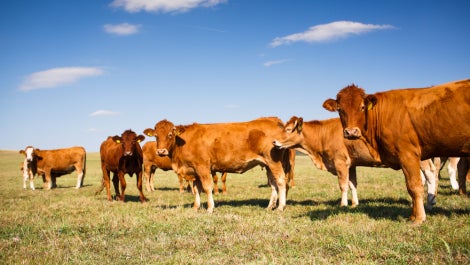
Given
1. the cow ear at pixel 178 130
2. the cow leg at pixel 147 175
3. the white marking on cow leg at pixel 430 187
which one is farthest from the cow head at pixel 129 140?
the white marking on cow leg at pixel 430 187

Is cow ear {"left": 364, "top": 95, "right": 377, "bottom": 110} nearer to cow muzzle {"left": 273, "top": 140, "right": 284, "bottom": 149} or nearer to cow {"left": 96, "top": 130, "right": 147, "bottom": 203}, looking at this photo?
cow muzzle {"left": 273, "top": 140, "right": 284, "bottom": 149}

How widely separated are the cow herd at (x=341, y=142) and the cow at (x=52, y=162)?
727cm

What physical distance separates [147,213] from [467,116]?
8.19 m

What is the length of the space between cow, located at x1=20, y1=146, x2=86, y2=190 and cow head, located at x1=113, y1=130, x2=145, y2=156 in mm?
10311

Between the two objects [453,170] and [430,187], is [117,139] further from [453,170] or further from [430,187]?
[453,170]

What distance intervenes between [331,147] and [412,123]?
4.02 meters

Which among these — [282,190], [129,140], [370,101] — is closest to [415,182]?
[370,101]

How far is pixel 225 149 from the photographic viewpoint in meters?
11.4

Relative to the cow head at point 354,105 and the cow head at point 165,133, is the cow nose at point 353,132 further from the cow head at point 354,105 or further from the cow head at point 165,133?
the cow head at point 165,133

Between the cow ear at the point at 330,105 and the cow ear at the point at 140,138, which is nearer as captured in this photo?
the cow ear at the point at 330,105

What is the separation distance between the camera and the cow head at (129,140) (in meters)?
A: 13.8

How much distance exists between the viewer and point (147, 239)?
7.02 metres

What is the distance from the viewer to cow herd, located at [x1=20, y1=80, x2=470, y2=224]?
290 inches

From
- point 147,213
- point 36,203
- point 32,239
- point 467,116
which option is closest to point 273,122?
point 147,213
